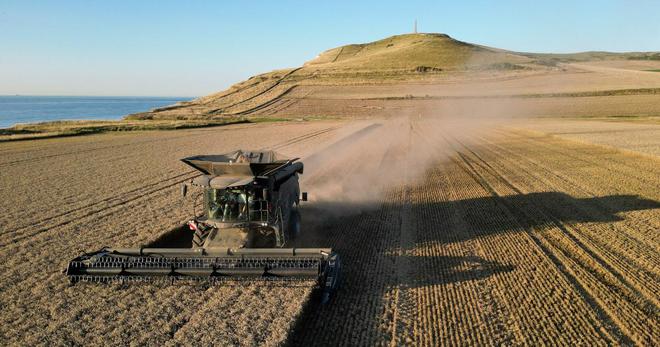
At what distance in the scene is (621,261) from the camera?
430 inches

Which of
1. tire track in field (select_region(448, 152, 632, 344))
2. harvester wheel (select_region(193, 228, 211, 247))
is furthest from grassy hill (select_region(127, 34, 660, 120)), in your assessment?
harvester wheel (select_region(193, 228, 211, 247))

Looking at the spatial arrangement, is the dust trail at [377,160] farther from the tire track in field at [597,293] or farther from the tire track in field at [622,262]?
the tire track in field at [622,262]

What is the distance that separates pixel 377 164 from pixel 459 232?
12.1 metres

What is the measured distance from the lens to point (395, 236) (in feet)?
42.4

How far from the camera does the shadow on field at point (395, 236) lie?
27.8 ft

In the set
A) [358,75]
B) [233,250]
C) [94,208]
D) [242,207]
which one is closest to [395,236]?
[242,207]

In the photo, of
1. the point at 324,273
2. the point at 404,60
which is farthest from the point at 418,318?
the point at 404,60

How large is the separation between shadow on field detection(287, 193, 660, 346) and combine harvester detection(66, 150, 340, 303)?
0.71 metres

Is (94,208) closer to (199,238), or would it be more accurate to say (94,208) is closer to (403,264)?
(199,238)

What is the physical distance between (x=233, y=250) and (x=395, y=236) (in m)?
4.60

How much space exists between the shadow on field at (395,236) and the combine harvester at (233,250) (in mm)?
707

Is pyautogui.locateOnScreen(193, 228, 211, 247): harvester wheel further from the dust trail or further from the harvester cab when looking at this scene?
the dust trail

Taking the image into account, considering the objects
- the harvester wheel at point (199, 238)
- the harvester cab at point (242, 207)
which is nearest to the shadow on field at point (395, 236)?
the harvester cab at point (242, 207)

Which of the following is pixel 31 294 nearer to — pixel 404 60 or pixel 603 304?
pixel 603 304
